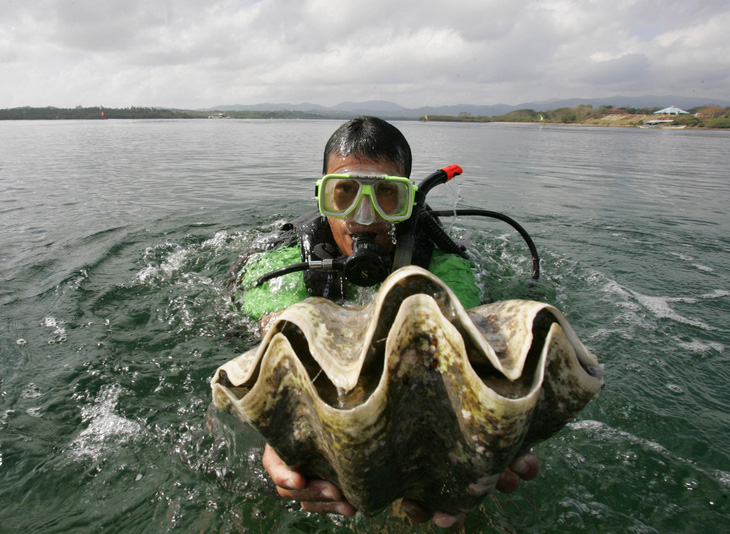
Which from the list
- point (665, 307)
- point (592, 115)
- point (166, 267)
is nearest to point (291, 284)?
point (166, 267)

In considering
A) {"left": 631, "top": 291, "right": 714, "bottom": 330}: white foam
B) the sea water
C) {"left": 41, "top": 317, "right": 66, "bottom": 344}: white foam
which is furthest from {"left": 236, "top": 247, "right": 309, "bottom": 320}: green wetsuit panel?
{"left": 631, "top": 291, "right": 714, "bottom": 330}: white foam

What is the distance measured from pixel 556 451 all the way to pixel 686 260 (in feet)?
16.4

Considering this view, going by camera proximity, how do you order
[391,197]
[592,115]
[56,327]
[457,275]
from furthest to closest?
[592,115]
[56,327]
[457,275]
[391,197]

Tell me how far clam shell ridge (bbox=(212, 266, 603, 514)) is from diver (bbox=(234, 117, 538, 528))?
4.58ft

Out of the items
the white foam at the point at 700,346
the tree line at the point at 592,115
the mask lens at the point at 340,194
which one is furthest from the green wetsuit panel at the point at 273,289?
the tree line at the point at 592,115

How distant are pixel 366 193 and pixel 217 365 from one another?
2067mm

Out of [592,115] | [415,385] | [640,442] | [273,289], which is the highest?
[592,115]

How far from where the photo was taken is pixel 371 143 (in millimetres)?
3012

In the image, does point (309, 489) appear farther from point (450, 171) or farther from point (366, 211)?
point (450, 171)

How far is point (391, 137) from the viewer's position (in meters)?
3.13

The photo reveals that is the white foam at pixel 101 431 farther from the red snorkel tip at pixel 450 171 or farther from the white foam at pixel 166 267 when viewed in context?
the red snorkel tip at pixel 450 171

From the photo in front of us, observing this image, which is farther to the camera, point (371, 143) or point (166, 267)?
point (166, 267)

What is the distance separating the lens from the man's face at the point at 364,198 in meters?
2.90

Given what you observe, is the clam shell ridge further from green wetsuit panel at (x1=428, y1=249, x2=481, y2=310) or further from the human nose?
green wetsuit panel at (x1=428, y1=249, x2=481, y2=310)
